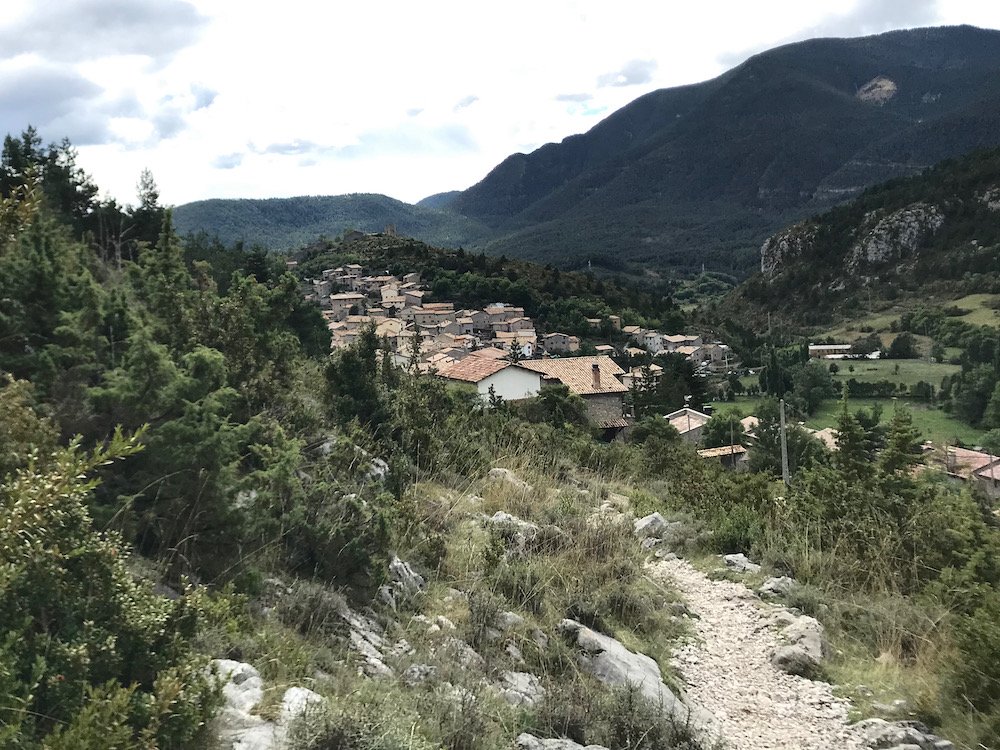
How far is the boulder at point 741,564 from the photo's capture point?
19.7ft

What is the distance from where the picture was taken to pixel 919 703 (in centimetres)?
364

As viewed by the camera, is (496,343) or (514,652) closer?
(514,652)

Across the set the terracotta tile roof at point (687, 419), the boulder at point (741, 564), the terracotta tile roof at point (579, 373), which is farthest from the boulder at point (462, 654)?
the terracotta tile roof at point (687, 419)

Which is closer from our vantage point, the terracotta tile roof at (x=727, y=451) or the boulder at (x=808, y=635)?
the boulder at (x=808, y=635)

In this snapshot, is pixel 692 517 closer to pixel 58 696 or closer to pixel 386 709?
pixel 386 709

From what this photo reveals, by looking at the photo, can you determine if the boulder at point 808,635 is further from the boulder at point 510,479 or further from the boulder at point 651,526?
the boulder at point 510,479

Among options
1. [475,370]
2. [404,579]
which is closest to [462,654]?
[404,579]

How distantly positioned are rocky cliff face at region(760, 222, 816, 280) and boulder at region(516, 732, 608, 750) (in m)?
121

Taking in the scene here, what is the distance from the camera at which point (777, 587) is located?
17.8ft

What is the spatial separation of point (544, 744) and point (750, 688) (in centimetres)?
176

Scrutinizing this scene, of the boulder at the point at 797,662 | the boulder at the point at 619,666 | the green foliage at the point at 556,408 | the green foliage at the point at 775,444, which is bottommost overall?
the green foliage at the point at 775,444

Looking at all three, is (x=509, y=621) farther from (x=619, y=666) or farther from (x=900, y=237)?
(x=900, y=237)

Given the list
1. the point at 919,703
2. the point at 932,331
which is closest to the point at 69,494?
the point at 919,703

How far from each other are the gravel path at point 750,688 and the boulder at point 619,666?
0.23 m
